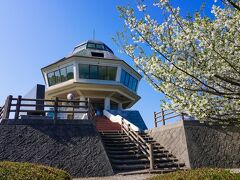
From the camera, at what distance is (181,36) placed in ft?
21.2

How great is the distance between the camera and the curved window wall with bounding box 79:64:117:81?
3175 cm

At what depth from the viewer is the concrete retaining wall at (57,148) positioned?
1194 centimetres

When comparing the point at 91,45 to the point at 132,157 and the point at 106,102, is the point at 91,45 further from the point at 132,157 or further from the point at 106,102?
the point at 132,157

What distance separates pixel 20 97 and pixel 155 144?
29.3ft

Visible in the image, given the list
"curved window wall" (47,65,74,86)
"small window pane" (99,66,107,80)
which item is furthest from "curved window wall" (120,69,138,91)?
"curved window wall" (47,65,74,86)

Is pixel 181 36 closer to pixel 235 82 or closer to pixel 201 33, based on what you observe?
pixel 201 33

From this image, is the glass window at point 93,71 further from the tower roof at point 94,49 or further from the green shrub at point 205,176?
the green shrub at point 205,176

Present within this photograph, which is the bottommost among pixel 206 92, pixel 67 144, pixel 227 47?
pixel 67 144

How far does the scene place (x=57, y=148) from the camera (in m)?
12.5

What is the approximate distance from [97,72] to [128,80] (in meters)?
5.51

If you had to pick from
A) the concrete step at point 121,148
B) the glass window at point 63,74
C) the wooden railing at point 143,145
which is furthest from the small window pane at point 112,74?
the concrete step at point 121,148

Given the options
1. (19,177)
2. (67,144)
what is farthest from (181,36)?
(67,144)

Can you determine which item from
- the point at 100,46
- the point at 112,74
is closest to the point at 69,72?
the point at 112,74

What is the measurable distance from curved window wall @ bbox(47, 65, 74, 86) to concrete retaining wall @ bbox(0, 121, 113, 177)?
19381 mm
